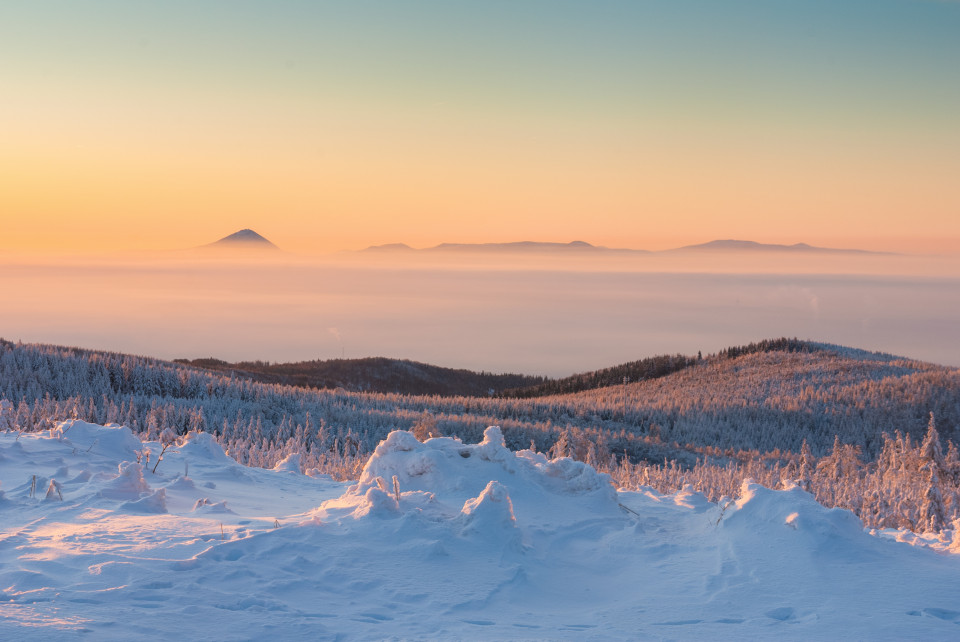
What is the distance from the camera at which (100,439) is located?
6551 millimetres

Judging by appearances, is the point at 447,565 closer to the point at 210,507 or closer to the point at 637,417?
the point at 210,507

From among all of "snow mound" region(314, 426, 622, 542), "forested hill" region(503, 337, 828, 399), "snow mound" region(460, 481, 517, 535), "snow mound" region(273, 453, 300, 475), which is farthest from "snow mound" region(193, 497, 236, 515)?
"forested hill" region(503, 337, 828, 399)

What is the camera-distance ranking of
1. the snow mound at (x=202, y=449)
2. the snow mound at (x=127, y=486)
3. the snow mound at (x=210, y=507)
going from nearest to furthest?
the snow mound at (x=210, y=507) → the snow mound at (x=127, y=486) → the snow mound at (x=202, y=449)

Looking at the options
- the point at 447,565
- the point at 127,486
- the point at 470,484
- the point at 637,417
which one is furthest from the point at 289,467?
the point at 637,417

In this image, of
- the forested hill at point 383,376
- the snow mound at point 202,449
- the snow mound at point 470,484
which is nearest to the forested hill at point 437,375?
Result: the forested hill at point 383,376

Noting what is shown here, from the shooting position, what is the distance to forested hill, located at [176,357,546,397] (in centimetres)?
3719

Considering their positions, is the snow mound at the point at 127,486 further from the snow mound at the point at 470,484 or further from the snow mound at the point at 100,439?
the snow mound at the point at 100,439

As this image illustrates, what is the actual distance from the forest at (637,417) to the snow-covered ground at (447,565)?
279 centimetres

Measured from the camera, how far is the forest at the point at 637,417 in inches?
374

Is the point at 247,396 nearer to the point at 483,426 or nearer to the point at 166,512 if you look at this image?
the point at 483,426

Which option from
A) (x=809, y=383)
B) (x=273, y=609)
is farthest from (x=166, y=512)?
(x=809, y=383)

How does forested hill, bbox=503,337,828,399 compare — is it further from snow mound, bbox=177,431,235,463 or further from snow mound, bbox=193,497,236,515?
snow mound, bbox=193,497,236,515

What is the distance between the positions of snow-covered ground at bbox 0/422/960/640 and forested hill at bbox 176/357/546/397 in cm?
3018

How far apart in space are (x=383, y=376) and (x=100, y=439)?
33.8 m
